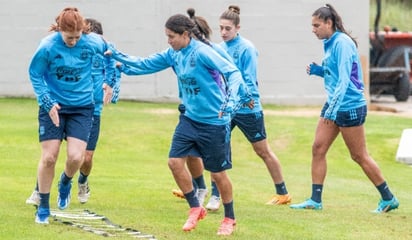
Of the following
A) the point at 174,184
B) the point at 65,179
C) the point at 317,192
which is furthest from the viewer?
the point at 174,184

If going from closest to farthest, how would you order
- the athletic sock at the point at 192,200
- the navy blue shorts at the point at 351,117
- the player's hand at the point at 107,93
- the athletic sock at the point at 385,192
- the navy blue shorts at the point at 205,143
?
the navy blue shorts at the point at 205,143, the athletic sock at the point at 192,200, the navy blue shorts at the point at 351,117, the athletic sock at the point at 385,192, the player's hand at the point at 107,93

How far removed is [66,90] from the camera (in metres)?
10.1

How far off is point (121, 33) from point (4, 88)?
9.62 feet

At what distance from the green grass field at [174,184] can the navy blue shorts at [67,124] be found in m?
0.80

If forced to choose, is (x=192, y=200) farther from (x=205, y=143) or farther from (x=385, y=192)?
(x=385, y=192)

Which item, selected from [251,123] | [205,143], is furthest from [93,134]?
[205,143]

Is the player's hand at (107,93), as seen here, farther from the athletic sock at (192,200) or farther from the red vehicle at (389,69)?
the red vehicle at (389,69)

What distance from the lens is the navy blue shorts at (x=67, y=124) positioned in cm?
995

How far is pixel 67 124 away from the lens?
10.1 metres

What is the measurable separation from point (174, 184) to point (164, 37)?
11737 millimetres

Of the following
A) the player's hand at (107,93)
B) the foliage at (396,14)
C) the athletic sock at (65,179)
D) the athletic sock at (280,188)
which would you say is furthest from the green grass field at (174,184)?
the foliage at (396,14)

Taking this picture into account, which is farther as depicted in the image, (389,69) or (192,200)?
(389,69)

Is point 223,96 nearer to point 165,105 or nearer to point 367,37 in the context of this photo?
point 165,105

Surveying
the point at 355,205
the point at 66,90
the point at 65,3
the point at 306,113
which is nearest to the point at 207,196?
the point at 355,205
